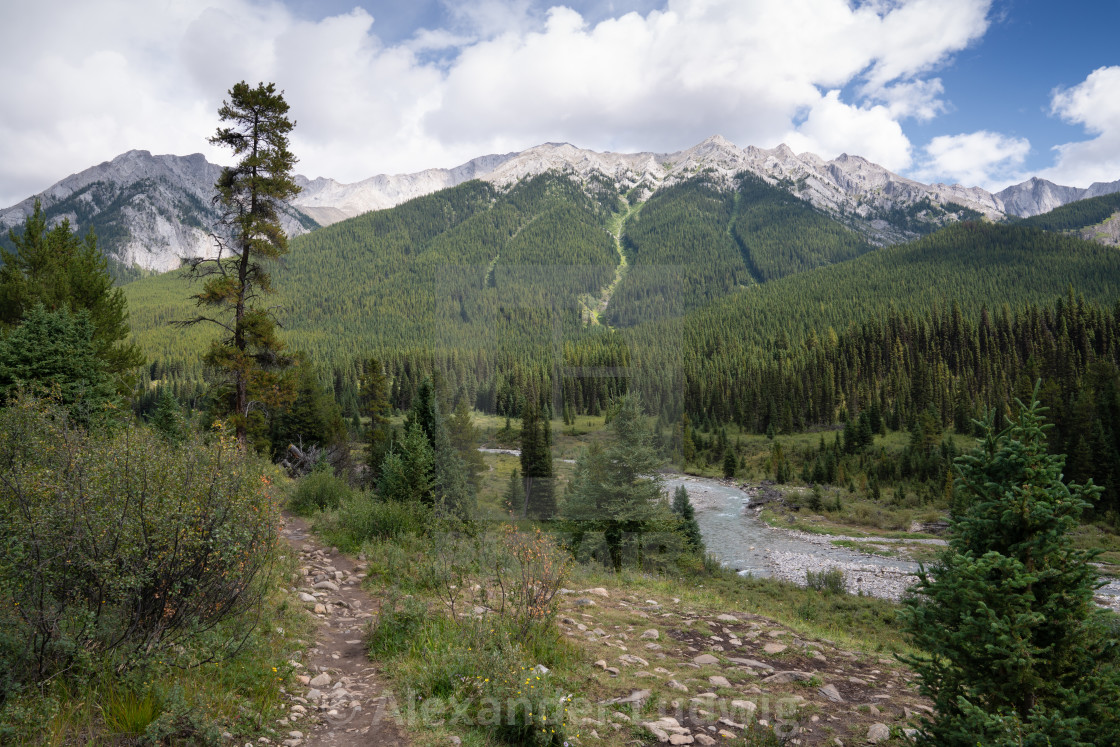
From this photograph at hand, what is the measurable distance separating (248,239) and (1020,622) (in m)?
19.0

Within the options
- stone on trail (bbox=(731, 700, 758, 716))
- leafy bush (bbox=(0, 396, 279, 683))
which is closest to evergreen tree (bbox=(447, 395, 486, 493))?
leafy bush (bbox=(0, 396, 279, 683))

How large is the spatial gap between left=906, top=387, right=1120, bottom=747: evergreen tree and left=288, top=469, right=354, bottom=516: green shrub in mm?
13544

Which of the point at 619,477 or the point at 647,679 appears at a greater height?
the point at 619,477

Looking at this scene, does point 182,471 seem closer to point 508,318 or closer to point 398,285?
point 508,318

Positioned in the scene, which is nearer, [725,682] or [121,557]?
[121,557]

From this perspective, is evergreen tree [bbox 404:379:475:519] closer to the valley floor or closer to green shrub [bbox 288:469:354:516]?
the valley floor

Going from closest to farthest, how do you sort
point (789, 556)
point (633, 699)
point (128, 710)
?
point (128, 710) < point (633, 699) < point (789, 556)

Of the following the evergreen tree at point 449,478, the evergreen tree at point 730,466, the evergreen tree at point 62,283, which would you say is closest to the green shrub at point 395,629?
the evergreen tree at point 449,478

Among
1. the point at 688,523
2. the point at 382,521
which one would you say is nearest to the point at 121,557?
the point at 382,521

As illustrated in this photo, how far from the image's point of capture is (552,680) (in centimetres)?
541

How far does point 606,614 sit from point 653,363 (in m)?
3.92

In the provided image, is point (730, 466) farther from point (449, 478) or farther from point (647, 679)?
point (647, 679)

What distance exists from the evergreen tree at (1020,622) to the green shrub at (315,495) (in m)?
13.5

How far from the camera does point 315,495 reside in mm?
14836
